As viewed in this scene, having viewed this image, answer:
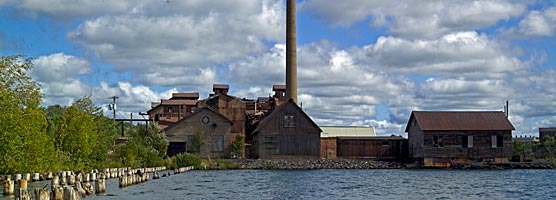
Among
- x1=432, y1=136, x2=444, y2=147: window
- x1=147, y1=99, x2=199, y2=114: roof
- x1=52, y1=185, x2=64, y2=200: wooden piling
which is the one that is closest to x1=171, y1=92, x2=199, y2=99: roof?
x1=147, y1=99, x2=199, y2=114: roof

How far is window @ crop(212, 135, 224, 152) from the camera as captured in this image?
83.9m

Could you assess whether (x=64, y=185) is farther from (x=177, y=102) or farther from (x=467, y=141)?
(x=177, y=102)

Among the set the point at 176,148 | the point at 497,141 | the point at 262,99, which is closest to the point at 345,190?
the point at 497,141

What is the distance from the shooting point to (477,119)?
3132 inches

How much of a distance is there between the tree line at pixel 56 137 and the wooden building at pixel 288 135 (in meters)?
11.6

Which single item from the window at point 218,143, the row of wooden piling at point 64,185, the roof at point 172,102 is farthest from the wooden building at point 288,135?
the row of wooden piling at point 64,185

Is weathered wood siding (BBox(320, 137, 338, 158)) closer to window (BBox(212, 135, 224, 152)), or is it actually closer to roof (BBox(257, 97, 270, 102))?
window (BBox(212, 135, 224, 152))

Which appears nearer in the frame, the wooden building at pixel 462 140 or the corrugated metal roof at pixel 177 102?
the wooden building at pixel 462 140

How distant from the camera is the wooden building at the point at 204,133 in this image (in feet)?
274

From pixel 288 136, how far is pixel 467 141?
65.8ft

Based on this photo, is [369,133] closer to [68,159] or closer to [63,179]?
[68,159]

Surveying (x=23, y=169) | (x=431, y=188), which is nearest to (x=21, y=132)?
(x=23, y=169)

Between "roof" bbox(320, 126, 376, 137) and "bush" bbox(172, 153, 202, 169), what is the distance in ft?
91.5

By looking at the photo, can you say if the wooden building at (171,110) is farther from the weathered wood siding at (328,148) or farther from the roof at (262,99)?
the weathered wood siding at (328,148)
